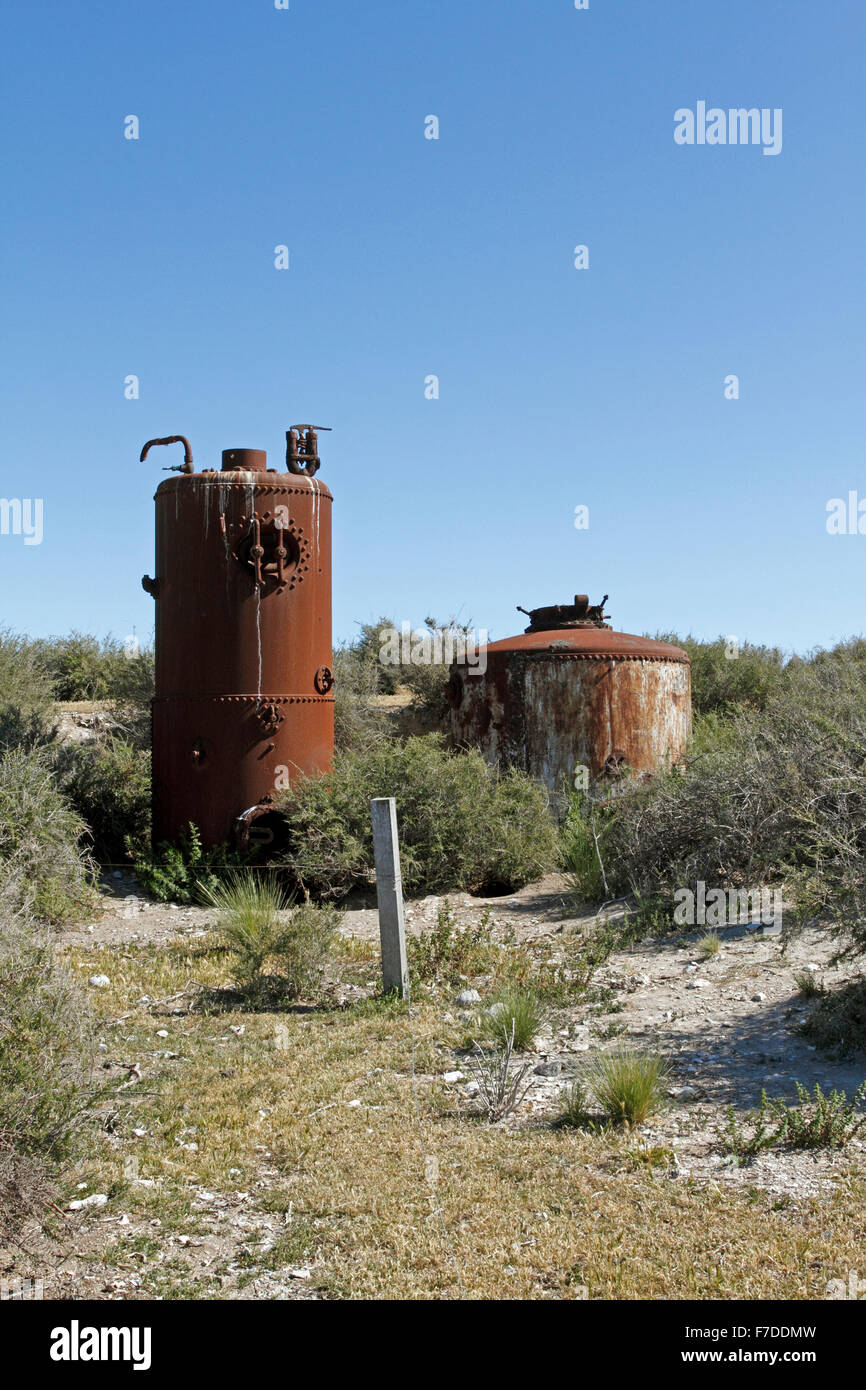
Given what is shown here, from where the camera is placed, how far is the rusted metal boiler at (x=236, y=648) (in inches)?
430

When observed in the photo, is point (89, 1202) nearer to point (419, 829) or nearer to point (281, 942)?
point (281, 942)

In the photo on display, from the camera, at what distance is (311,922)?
7.49 meters

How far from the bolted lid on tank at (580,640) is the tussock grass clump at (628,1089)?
770 cm

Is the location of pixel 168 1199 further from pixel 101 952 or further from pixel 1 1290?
pixel 101 952

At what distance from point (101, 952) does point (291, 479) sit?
192 inches

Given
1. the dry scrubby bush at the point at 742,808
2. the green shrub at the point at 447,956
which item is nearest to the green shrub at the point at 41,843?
the green shrub at the point at 447,956

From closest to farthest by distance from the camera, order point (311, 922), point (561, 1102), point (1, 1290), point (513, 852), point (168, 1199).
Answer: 1. point (1, 1290)
2. point (168, 1199)
3. point (561, 1102)
4. point (311, 922)
5. point (513, 852)

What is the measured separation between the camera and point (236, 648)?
10906 millimetres

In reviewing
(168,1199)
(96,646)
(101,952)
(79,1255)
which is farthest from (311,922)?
(96,646)

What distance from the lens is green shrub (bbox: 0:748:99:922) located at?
9492 mm

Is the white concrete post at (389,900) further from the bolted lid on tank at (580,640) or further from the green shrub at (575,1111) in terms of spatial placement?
the bolted lid on tank at (580,640)

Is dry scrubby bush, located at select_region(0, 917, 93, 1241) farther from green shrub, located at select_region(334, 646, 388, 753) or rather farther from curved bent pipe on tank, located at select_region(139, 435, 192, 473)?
green shrub, located at select_region(334, 646, 388, 753)

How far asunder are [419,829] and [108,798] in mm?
3926
